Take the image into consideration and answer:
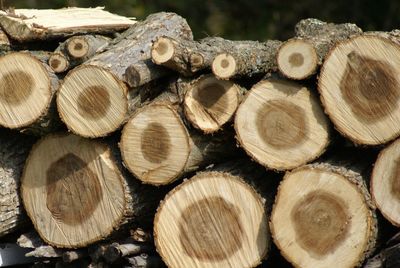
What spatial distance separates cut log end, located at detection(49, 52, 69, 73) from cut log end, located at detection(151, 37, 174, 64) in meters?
0.50

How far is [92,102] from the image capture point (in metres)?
4.73

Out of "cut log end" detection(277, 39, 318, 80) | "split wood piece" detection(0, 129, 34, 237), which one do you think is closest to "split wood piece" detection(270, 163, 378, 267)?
"cut log end" detection(277, 39, 318, 80)

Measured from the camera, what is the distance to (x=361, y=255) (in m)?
4.38

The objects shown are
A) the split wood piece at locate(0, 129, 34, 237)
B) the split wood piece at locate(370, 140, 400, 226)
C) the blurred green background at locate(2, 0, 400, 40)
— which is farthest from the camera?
the blurred green background at locate(2, 0, 400, 40)

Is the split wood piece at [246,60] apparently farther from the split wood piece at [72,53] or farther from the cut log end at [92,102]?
the split wood piece at [72,53]

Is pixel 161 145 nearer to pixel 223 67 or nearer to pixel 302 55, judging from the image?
pixel 223 67

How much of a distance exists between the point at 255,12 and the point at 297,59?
6933mm

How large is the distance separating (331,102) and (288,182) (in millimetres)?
403

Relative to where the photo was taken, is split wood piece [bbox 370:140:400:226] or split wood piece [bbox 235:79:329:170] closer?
split wood piece [bbox 370:140:400:226]

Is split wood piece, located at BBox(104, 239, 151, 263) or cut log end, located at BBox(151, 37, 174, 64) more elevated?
cut log end, located at BBox(151, 37, 174, 64)

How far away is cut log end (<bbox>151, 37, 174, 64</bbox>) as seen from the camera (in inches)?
183

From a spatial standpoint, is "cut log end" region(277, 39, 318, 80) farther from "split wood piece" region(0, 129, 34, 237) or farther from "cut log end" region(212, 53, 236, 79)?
"split wood piece" region(0, 129, 34, 237)

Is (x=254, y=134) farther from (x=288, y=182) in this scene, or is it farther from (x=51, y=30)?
(x=51, y=30)

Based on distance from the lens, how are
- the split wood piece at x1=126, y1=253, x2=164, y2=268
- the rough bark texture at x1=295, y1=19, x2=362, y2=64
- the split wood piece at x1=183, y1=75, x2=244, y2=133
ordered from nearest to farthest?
the rough bark texture at x1=295, y1=19, x2=362, y2=64 → the split wood piece at x1=183, y1=75, x2=244, y2=133 → the split wood piece at x1=126, y1=253, x2=164, y2=268
